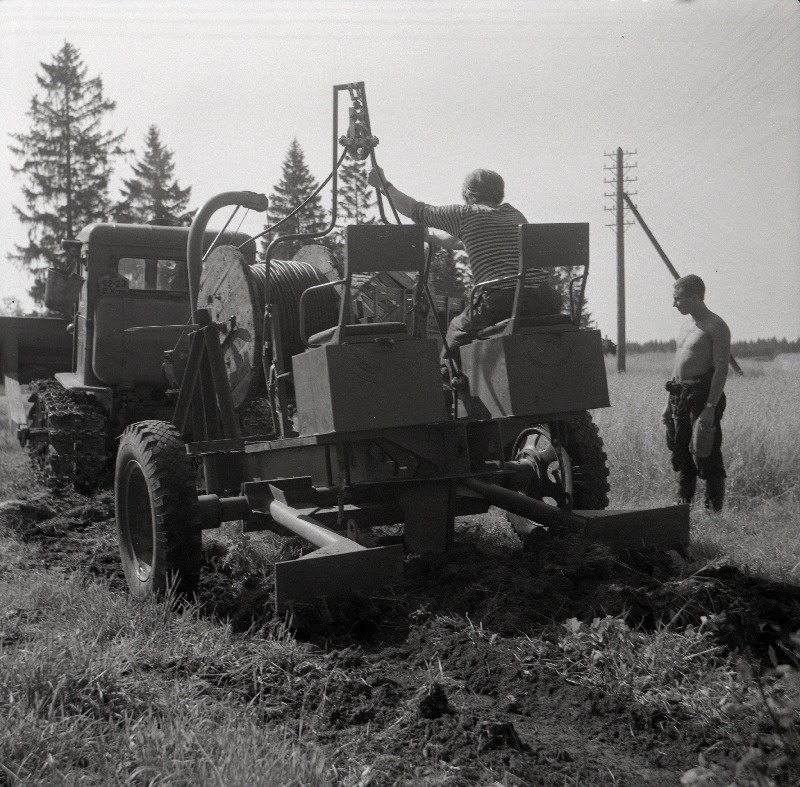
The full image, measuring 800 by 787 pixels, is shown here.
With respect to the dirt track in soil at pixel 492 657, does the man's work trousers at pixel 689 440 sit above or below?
above

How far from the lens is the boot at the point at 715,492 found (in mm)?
7426

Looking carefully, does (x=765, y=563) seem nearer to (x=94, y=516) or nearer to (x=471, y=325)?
(x=471, y=325)

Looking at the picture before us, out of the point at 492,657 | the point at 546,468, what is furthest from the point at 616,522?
the point at 492,657

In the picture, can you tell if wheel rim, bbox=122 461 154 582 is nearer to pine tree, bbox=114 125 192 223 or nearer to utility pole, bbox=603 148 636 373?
utility pole, bbox=603 148 636 373

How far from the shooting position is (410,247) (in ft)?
15.5

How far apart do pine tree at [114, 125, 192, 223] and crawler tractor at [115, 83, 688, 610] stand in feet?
126

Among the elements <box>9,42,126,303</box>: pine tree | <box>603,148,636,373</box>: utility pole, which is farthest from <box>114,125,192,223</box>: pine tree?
<box>603,148,636,373</box>: utility pole

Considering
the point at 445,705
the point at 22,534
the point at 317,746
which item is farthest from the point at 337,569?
the point at 22,534

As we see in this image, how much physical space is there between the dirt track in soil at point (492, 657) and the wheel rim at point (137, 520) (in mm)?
227

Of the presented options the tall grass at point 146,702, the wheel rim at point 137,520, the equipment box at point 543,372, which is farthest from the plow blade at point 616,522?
the wheel rim at point 137,520

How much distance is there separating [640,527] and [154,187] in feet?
145

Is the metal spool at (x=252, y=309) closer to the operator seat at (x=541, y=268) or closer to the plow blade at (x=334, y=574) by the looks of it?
the operator seat at (x=541, y=268)

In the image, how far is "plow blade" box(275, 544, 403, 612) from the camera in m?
4.07

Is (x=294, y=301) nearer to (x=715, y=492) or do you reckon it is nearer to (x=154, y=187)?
(x=715, y=492)
